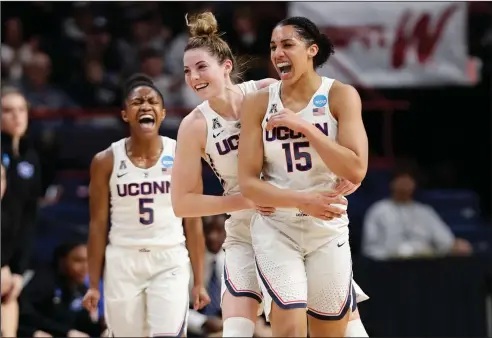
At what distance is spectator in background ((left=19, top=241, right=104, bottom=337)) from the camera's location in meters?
7.82

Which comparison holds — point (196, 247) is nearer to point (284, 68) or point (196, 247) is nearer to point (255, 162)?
point (255, 162)

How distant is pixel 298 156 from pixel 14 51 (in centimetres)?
689

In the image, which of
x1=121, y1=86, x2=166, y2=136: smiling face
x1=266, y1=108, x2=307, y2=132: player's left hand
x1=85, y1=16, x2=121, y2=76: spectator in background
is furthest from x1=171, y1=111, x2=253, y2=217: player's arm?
x1=85, y1=16, x2=121, y2=76: spectator in background

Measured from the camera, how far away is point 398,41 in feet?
37.0

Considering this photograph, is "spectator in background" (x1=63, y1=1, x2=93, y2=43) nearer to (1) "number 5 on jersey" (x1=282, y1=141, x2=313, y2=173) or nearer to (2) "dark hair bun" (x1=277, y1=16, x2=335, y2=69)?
(2) "dark hair bun" (x1=277, y1=16, x2=335, y2=69)

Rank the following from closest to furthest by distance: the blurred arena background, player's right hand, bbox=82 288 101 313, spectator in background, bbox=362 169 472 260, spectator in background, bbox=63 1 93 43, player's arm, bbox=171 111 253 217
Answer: player's arm, bbox=171 111 253 217 → player's right hand, bbox=82 288 101 313 → spectator in background, bbox=362 169 472 260 → the blurred arena background → spectator in background, bbox=63 1 93 43

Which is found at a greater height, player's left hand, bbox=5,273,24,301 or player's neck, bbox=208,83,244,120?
player's neck, bbox=208,83,244,120

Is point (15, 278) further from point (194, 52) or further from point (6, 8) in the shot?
point (6, 8)

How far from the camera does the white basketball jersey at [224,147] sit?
5.34 meters

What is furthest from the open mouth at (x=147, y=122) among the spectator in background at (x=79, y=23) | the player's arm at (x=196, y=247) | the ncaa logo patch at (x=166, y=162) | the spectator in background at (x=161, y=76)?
the spectator in background at (x=79, y=23)

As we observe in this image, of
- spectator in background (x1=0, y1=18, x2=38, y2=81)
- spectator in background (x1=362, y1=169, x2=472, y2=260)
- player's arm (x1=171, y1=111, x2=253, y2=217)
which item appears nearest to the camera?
player's arm (x1=171, y1=111, x2=253, y2=217)

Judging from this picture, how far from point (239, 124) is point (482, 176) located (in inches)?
278

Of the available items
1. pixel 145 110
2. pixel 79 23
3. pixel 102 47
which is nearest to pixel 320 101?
pixel 145 110

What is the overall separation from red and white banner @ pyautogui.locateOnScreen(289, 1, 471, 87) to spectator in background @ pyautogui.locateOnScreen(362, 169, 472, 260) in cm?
145
